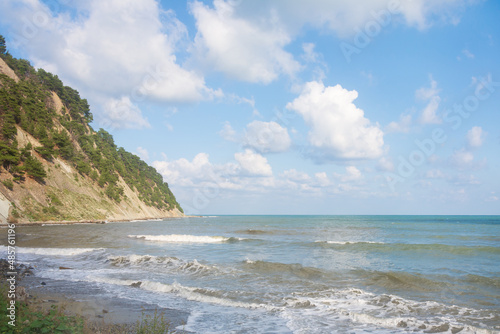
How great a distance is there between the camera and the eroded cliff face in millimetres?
44156

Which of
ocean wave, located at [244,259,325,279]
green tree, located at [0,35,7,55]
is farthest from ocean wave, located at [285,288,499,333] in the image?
green tree, located at [0,35,7,55]

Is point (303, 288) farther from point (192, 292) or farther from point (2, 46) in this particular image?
point (2, 46)

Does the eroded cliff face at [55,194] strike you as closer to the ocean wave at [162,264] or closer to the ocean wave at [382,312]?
the ocean wave at [162,264]

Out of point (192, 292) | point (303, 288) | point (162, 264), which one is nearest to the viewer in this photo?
point (192, 292)

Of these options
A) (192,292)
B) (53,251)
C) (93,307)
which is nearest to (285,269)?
(192,292)

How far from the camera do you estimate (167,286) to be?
1297cm

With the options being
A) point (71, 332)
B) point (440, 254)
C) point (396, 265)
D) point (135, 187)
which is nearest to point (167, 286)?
point (71, 332)

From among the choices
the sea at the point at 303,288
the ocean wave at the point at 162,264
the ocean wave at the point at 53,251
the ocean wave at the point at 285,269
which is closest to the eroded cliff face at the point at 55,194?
the ocean wave at the point at 53,251

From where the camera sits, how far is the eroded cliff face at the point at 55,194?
44.2 metres

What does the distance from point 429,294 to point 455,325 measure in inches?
160

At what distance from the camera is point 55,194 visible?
177 ft

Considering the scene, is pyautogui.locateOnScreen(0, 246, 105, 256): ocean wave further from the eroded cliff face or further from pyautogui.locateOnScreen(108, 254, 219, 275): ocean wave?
the eroded cliff face

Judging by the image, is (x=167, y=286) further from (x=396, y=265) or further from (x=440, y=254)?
(x=440, y=254)

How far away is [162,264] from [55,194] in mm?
46219
